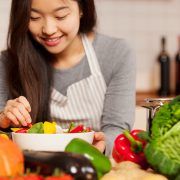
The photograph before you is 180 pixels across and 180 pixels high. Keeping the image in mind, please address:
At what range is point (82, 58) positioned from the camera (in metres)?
1.89

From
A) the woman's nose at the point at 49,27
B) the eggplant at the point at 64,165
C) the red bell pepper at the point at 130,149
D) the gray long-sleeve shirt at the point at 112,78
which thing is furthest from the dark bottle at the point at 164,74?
the eggplant at the point at 64,165

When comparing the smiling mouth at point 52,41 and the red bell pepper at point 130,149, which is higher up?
the smiling mouth at point 52,41

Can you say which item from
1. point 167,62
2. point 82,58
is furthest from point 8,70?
point 167,62

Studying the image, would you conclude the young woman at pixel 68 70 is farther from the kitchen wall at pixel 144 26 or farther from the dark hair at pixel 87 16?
the kitchen wall at pixel 144 26

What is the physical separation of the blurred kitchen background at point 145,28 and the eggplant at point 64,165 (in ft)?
7.84

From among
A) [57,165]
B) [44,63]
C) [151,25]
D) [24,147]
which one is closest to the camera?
[57,165]

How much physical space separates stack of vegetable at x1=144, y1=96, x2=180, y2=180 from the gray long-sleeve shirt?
836 mm

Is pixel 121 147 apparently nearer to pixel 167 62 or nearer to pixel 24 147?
pixel 24 147

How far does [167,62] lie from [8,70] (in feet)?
4.71

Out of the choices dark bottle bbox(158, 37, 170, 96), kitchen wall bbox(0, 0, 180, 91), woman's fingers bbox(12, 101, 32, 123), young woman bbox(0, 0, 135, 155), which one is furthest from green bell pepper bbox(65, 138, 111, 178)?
kitchen wall bbox(0, 0, 180, 91)

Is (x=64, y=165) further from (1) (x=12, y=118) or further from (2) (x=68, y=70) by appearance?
(2) (x=68, y=70)

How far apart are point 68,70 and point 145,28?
1.44 meters

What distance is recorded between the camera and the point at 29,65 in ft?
5.69

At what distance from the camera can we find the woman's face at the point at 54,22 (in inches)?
59.7
